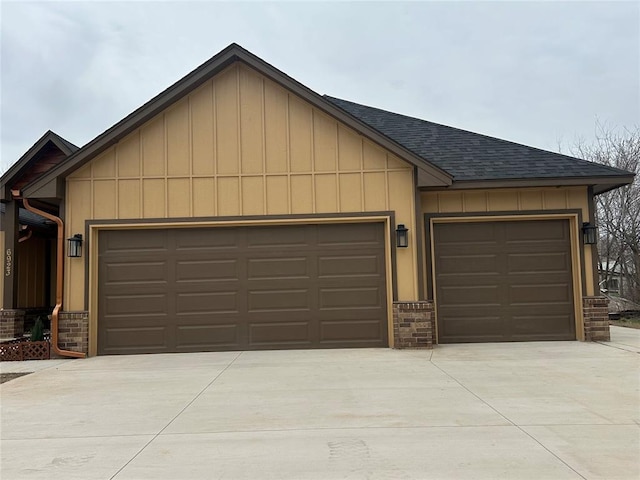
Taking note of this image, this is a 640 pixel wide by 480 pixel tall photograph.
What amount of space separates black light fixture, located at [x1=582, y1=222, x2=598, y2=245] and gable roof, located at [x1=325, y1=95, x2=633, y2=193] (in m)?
0.84

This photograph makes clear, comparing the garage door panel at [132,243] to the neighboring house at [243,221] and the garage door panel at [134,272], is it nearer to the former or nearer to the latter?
the neighboring house at [243,221]

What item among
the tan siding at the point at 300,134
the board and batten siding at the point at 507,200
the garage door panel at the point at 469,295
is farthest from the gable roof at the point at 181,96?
the garage door panel at the point at 469,295

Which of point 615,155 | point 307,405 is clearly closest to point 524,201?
point 307,405

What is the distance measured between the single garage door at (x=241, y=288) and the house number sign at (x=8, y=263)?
3911mm

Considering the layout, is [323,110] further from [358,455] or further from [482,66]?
[482,66]

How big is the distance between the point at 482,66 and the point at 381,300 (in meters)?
13.6

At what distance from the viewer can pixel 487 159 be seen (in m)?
10.9

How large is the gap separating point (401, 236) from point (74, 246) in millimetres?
6078

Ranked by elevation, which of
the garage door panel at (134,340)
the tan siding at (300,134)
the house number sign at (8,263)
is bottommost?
the garage door panel at (134,340)

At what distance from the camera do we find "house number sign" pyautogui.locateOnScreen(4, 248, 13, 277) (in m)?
12.3

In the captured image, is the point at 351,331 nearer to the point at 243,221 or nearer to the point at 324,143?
the point at 243,221

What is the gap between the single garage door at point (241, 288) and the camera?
388 inches

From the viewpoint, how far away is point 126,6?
11.9 meters

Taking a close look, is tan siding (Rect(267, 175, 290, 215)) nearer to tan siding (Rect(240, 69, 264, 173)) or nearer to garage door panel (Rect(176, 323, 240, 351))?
tan siding (Rect(240, 69, 264, 173))
